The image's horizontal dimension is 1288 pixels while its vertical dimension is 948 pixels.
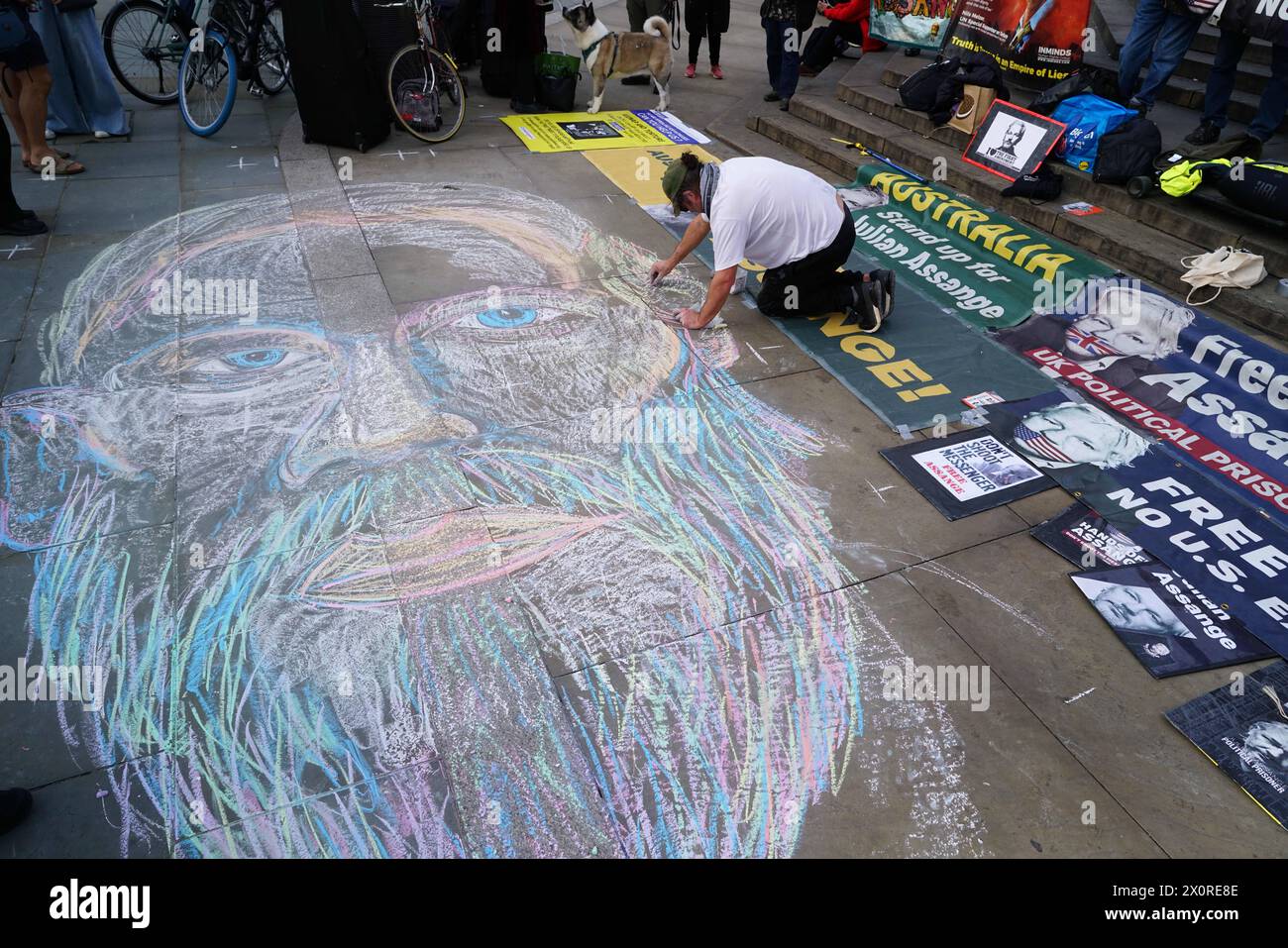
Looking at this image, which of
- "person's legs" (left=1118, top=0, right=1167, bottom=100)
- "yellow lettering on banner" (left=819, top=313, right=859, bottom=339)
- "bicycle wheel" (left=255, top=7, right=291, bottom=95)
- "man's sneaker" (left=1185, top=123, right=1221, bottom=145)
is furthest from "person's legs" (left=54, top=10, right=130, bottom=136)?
"man's sneaker" (left=1185, top=123, right=1221, bottom=145)

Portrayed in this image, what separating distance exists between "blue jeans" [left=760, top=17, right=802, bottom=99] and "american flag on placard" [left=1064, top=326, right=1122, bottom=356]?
4.97 meters

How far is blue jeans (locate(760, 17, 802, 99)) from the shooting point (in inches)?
323

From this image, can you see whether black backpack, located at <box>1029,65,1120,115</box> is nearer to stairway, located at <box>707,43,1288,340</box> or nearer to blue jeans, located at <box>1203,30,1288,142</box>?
stairway, located at <box>707,43,1288,340</box>

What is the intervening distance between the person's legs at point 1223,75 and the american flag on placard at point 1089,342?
264 centimetres

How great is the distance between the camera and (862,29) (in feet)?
32.0

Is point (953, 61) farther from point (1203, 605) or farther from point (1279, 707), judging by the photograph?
point (1279, 707)

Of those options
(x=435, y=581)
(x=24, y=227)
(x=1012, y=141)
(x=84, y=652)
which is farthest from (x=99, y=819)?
(x=1012, y=141)

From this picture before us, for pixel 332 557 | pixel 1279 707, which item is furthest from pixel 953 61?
pixel 332 557

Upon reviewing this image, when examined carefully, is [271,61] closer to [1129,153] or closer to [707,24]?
[707,24]

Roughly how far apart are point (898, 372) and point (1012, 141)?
330 centimetres

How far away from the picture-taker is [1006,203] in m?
6.34

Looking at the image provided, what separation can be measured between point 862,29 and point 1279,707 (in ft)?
31.1

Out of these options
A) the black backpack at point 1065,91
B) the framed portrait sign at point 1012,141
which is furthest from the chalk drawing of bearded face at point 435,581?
the black backpack at point 1065,91

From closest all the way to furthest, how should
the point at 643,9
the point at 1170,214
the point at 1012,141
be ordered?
1. the point at 1170,214
2. the point at 1012,141
3. the point at 643,9
